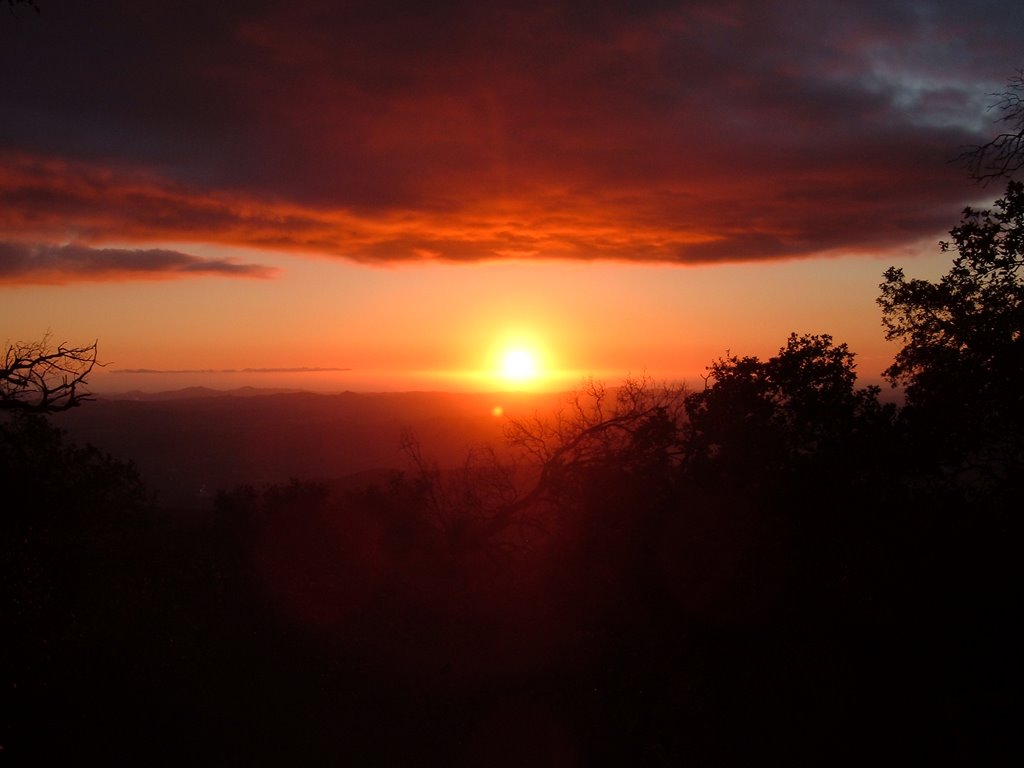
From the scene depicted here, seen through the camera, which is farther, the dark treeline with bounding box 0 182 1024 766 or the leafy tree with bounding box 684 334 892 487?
the leafy tree with bounding box 684 334 892 487

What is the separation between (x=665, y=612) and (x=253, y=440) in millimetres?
129952

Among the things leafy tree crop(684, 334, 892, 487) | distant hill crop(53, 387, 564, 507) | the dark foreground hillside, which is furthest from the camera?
distant hill crop(53, 387, 564, 507)

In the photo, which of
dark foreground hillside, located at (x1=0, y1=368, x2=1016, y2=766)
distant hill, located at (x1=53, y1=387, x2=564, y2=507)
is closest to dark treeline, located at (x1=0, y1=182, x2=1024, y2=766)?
dark foreground hillside, located at (x1=0, y1=368, x2=1016, y2=766)

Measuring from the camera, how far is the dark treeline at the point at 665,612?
32.8 feet

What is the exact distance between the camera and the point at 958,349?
13.4 metres

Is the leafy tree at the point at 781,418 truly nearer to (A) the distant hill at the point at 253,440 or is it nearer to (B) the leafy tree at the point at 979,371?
(B) the leafy tree at the point at 979,371

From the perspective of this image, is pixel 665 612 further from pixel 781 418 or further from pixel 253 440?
pixel 253 440

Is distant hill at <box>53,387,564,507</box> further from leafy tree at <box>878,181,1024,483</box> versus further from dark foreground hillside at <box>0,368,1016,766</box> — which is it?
leafy tree at <box>878,181,1024,483</box>

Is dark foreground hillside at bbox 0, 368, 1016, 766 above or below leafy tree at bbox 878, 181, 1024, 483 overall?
below

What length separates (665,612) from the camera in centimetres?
1272

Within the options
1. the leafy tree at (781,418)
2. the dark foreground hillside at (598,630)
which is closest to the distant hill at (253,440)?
the dark foreground hillside at (598,630)

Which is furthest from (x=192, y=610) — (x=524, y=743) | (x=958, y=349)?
(x=958, y=349)

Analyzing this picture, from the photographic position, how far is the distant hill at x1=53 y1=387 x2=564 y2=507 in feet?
325

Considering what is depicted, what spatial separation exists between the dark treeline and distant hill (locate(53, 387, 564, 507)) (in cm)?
5725
